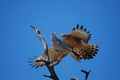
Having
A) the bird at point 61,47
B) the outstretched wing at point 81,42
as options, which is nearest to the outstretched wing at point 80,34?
the outstretched wing at point 81,42

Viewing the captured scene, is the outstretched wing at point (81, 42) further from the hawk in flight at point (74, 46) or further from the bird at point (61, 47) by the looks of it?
the bird at point (61, 47)

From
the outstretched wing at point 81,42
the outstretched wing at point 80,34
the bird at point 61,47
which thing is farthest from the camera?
the outstretched wing at point 80,34

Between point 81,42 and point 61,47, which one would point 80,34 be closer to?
point 81,42

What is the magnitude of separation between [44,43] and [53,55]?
308 centimetres

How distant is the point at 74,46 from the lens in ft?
31.2

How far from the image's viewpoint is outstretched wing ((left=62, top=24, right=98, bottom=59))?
949 cm

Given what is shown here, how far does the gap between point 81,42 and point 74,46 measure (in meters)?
0.44

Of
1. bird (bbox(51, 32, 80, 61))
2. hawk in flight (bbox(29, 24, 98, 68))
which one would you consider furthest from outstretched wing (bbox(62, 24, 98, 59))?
bird (bbox(51, 32, 80, 61))

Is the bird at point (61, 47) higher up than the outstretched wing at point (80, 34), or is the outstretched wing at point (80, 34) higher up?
the outstretched wing at point (80, 34)

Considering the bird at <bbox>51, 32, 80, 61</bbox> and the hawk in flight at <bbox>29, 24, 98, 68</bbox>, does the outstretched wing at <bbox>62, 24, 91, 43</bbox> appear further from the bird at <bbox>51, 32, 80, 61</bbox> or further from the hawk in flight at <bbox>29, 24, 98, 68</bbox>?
the bird at <bbox>51, 32, 80, 61</bbox>

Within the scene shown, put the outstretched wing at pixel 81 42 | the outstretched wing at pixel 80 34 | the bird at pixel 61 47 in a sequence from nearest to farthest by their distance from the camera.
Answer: the bird at pixel 61 47, the outstretched wing at pixel 81 42, the outstretched wing at pixel 80 34

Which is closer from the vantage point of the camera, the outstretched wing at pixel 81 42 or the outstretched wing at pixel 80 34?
the outstretched wing at pixel 81 42

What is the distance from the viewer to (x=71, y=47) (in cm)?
923

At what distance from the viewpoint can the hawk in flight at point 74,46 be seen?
8.74 m
